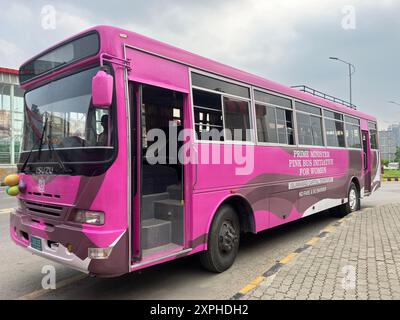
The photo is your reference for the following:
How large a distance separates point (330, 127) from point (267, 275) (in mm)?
5248

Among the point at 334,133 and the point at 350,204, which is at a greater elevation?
the point at 334,133

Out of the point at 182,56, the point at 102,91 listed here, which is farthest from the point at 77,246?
the point at 182,56

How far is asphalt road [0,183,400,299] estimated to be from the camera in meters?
4.42

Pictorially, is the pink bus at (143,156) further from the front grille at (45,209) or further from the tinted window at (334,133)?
the tinted window at (334,133)

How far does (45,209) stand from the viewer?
13.5 ft

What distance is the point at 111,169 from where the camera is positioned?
11.9 feet

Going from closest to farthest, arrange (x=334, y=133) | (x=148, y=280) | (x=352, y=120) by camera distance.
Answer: (x=148, y=280), (x=334, y=133), (x=352, y=120)

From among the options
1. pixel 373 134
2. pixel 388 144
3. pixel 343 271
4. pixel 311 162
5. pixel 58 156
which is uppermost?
pixel 388 144

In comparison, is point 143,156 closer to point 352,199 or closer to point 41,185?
point 41,185

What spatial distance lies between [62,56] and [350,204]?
28.5 ft

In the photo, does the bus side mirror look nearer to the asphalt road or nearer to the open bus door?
the asphalt road
